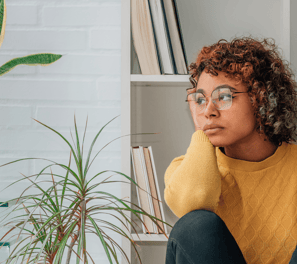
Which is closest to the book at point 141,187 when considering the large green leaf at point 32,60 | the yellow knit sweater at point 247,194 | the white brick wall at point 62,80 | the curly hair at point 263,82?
the yellow knit sweater at point 247,194

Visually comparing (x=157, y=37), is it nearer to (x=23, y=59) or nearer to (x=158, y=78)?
(x=158, y=78)

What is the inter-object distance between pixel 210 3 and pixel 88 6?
0.53 meters

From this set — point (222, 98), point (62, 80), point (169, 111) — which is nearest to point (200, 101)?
point (222, 98)

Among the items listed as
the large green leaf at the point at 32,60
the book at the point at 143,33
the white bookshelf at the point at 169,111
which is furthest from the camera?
the white bookshelf at the point at 169,111

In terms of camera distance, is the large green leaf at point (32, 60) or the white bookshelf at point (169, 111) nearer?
the large green leaf at point (32, 60)

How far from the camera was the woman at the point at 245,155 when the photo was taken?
72cm

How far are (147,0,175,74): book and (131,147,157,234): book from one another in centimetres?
33

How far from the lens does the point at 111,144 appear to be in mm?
1188

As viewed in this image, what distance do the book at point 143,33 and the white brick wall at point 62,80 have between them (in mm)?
271

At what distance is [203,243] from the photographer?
60 cm

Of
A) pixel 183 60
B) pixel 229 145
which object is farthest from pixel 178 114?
pixel 229 145

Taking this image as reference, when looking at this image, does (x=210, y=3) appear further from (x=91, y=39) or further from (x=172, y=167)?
(x=172, y=167)

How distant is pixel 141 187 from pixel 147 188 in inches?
0.8

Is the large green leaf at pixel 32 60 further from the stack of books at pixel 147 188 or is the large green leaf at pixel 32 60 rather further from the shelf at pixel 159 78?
the stack of books at pixel 147 188
